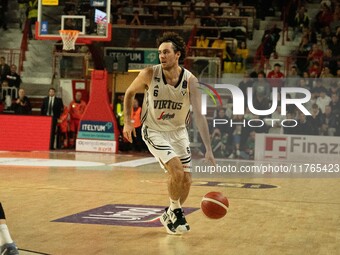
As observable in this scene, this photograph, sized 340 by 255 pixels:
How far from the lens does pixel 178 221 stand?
7727mm

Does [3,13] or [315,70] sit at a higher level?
[3,13]

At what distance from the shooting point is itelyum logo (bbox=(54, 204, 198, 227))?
8359 mm

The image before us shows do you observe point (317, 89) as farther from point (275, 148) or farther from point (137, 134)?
point (137, 134)

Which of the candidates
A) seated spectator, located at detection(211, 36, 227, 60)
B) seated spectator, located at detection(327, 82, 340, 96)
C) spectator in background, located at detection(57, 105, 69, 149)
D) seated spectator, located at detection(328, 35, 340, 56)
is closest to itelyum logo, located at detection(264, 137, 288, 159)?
seated spectator, located at detection(327, 82, 340, 96)

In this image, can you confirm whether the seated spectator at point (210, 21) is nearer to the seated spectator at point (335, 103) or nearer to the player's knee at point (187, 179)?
the seated spectator at point (335, 103)

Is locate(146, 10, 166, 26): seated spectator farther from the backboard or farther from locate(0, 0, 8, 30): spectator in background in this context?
the backboard

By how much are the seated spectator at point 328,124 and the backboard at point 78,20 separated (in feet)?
20.5

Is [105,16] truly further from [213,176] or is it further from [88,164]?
[213,176]

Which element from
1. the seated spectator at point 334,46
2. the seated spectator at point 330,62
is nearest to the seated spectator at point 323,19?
the seated spectator at point 334,46

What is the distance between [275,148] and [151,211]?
10.5 m

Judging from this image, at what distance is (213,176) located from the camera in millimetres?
15375

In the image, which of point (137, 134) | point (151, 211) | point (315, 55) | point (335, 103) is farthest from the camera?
point (315, 55)

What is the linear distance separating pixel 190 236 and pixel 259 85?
1296 cm

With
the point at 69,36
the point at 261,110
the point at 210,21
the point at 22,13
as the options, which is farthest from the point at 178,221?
the point at 22,13
